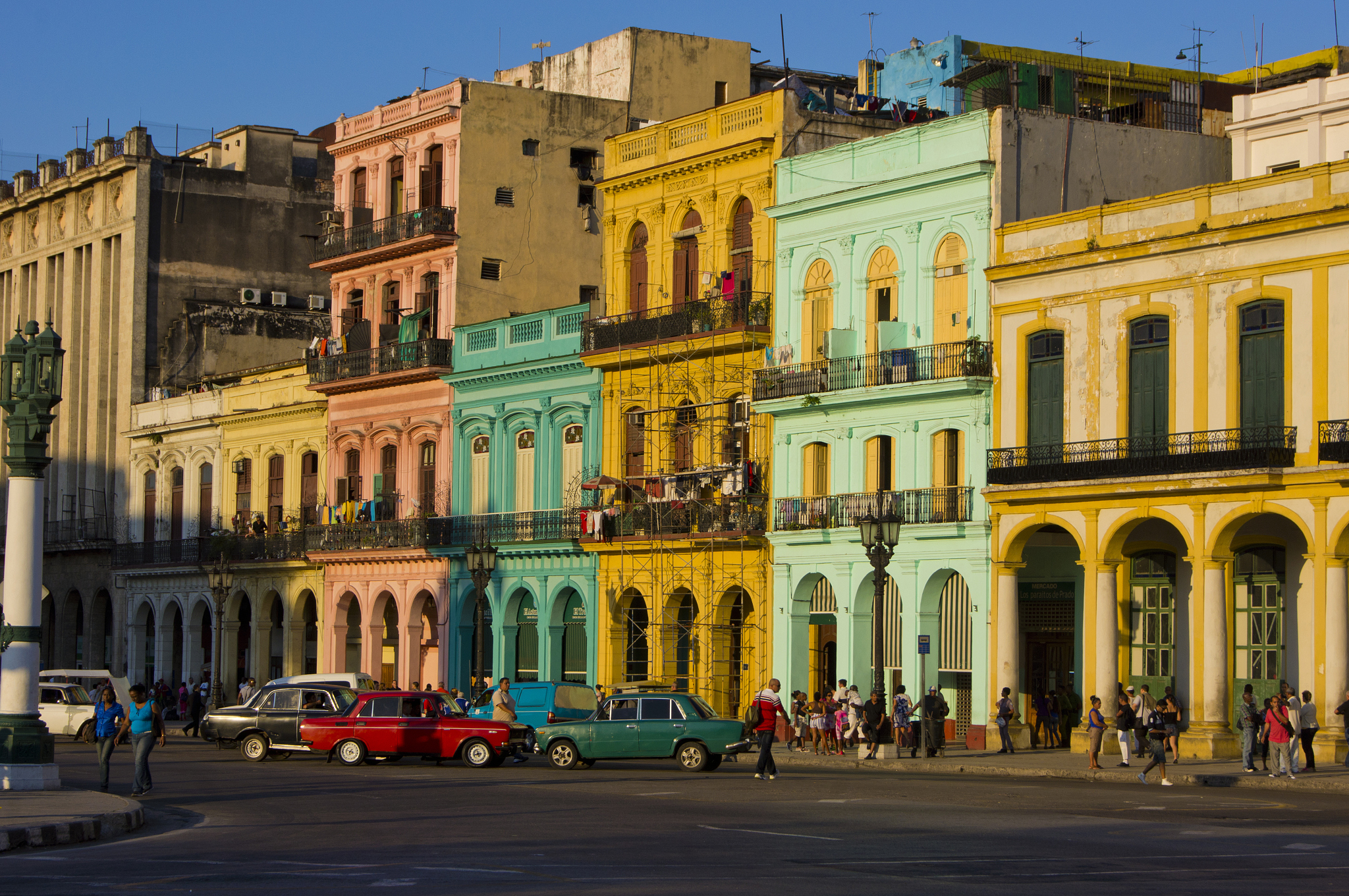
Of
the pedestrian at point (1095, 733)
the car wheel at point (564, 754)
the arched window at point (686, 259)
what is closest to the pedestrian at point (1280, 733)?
the pedestrian at point (1095, 733)

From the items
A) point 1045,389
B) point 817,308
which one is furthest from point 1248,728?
point 817,308

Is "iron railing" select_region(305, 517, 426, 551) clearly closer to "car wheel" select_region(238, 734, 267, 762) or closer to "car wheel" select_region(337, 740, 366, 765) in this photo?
"car wheel" select_region(238, 734, 267, 762)

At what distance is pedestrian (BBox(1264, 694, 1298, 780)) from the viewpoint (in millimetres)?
28844

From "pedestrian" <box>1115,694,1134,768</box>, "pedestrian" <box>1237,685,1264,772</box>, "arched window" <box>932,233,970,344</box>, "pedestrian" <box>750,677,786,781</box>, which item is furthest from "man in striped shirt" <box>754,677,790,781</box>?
"arched window" <box>932,233,970,344</box>

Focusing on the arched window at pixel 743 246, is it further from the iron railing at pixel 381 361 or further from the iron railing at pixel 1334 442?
the iron railing at pixel 1334 442

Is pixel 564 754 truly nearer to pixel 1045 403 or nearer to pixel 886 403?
pixel 1045 403

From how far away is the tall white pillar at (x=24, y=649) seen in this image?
23797 millimetres

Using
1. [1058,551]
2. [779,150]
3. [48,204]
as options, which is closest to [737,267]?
[779,150]

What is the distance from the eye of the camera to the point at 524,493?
167 feet

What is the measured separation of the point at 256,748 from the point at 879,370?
49.3ft

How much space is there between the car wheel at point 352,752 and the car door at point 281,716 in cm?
180

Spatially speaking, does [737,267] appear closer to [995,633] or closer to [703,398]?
[703,398]

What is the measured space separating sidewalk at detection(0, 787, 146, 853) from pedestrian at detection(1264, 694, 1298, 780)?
16.7 meters

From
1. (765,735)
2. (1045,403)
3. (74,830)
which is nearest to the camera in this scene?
(74,830)
